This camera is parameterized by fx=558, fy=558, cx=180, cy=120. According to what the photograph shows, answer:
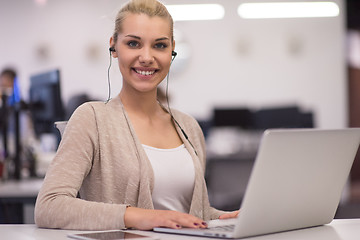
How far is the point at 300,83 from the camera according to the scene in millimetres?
8586

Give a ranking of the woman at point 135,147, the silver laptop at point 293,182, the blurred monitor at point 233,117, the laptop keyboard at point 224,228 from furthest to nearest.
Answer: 1. the blurred monitor at point 233,117
2. the woman at point 135,147
3. the laptop keyboard at point 224,228
4. the silver laptop at point 293,182

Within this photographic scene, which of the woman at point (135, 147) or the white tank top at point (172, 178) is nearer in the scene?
the woman at point (135, 147)

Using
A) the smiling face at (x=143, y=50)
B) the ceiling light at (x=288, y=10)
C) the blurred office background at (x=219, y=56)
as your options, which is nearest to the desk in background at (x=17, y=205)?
the smiling face at (x=143, y=50)

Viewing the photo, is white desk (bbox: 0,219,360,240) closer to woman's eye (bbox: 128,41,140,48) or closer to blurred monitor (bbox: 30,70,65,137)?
woman's eye (bbox: 128,41,140,48)

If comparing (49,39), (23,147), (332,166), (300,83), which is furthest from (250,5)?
(332,166)

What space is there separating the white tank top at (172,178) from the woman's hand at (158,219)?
0.34 m

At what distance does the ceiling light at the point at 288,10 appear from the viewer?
8414mm

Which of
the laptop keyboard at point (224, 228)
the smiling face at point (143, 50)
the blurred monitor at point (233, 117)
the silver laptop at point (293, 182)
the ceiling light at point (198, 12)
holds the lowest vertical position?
the blurred monitor at point (233, 117)

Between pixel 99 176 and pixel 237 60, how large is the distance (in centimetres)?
702

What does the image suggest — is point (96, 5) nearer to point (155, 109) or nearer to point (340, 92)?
point (340, 92)

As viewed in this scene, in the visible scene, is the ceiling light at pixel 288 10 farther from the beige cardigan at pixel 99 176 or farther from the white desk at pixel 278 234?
the white desk at pixel 278 234

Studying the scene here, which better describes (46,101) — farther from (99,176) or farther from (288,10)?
(288,10)

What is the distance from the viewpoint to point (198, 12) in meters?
8.43

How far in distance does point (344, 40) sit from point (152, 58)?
7281mm
